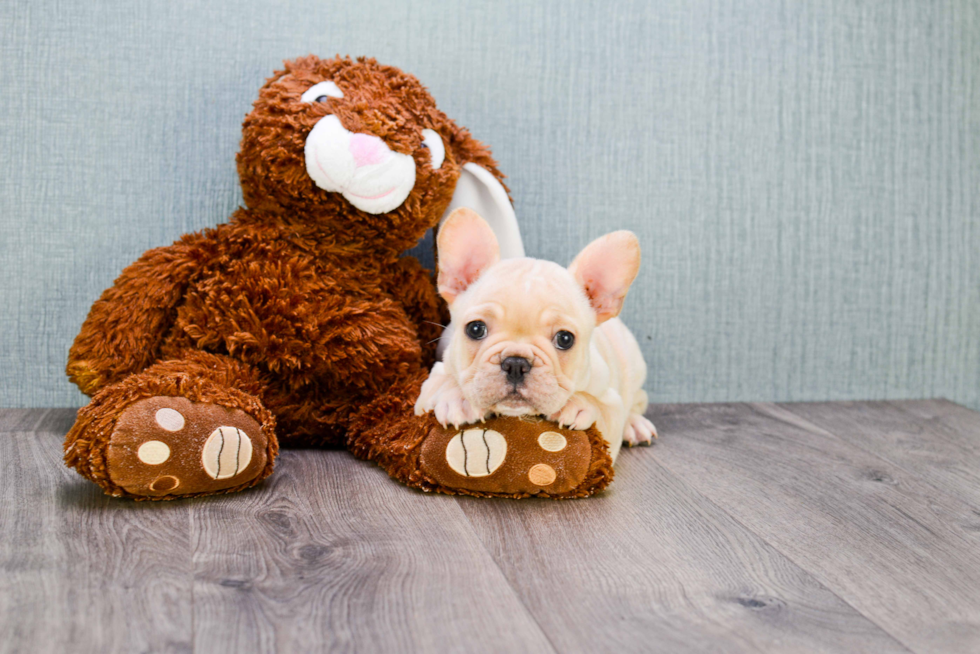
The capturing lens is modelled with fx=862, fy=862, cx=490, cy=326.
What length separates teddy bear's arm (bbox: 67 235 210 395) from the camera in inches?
49.1

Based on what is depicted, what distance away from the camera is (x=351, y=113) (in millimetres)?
1230

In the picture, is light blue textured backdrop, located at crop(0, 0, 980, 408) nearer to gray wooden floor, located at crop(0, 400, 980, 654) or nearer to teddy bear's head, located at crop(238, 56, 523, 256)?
teddy bear's head, located at crop(238, 56, 523, 256)

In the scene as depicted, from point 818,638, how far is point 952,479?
66cm

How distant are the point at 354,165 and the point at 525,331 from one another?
36 cm

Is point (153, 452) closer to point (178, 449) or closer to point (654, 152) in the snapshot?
point (178, 449)

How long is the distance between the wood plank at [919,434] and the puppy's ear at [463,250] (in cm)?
71

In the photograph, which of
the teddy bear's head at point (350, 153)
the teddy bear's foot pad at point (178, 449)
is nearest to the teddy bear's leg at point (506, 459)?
the teddy bear's foot pad at point (178, 449)

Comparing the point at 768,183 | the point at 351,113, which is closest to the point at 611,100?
the point at 768,183

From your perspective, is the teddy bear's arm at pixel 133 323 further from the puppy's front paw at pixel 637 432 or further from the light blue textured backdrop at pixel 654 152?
the puppy's front paw at pixel 637 432

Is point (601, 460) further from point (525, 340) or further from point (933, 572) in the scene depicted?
point (933, 572)

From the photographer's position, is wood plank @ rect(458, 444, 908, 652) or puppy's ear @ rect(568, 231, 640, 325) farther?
puppy's ear @ rect(568, 231, 640, 325)

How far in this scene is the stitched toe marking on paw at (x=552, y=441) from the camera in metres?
1.09

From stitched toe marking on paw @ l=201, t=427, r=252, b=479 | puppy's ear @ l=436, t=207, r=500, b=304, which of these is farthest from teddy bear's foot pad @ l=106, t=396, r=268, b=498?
puppy's ear @ l=436, t=207, r=500, b=304

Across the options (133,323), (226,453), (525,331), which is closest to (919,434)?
(525,331)
